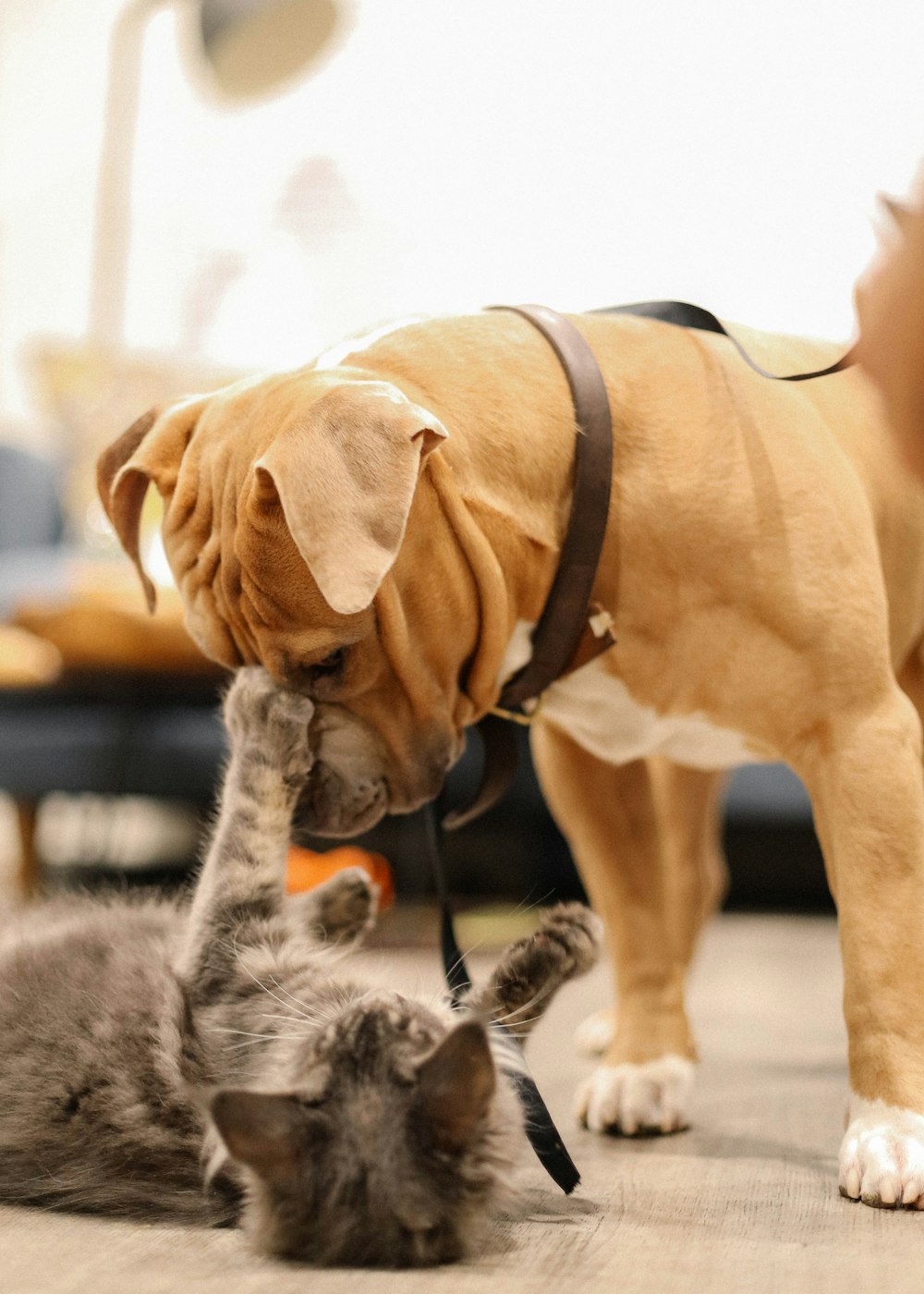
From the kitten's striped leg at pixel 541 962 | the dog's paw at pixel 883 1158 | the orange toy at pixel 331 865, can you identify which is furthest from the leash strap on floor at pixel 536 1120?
the orange toy at pixel 331 865

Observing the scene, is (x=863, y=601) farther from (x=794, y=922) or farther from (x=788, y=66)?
(x=788, y=66)

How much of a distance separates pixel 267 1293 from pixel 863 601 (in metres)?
0.94

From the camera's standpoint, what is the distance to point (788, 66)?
5133 mm

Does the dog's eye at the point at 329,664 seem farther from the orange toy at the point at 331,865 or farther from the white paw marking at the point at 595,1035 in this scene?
the orange toy at the point at 331,865

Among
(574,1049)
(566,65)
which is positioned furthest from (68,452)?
(574,1049)

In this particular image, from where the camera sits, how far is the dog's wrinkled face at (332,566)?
124 centimetres

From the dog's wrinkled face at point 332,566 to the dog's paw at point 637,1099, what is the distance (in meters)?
0.50

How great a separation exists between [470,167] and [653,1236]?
5.38m

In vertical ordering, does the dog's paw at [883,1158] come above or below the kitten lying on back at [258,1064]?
below

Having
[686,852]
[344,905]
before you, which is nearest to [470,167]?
[686,852]

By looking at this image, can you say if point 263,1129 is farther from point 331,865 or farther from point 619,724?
point 331,865

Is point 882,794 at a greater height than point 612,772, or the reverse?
point 882,794

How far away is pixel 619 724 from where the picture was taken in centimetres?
166

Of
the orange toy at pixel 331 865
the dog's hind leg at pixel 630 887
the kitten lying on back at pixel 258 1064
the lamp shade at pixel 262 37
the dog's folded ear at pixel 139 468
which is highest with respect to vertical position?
the lamp shade at pixel 262 37
